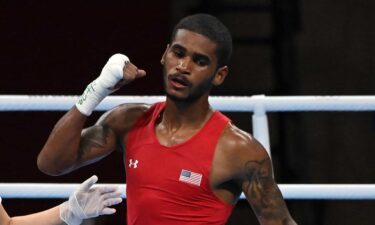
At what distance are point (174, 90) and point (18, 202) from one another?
3.11 meters

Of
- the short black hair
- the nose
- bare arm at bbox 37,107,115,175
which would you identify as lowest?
bare arm at bbox 37,107,115,175

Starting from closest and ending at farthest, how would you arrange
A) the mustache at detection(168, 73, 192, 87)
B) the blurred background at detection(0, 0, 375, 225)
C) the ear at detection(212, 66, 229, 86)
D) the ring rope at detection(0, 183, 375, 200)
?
the mustache at detection(168, 73, 192, 87) → the ear at detection(212, 66, 229, 86) → the ring rope at detection(0, 183, 375, 200) → the blurred background at detection(0, 0, 375, 225)

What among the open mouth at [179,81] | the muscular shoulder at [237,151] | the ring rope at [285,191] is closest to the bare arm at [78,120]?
the open mouth at [179,81]

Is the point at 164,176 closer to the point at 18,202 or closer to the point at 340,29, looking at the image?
the point at 18,202

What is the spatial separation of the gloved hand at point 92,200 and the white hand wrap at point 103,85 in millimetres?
227

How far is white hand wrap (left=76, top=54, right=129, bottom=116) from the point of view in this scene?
100 inches

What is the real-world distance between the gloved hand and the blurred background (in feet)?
8.36

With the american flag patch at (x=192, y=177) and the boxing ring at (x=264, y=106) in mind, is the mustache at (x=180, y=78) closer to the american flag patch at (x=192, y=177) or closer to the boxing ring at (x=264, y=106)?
the american flag patch at (x=192, y=177)

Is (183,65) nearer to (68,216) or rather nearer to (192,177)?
(192,177)

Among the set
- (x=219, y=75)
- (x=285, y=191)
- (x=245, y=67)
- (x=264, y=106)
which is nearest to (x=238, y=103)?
(x=264, y=106)

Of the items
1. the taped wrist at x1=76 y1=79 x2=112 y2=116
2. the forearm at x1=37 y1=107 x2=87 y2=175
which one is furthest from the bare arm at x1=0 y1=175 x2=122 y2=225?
the taped wrist at x1=76 y1=79 x2=112 y2=116

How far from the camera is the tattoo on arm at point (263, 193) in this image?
2.58 metres

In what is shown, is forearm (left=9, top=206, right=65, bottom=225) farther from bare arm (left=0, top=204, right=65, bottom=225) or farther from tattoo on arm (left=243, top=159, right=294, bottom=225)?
tattoo on arm (left=243, top=159, right=294, bottom=225)

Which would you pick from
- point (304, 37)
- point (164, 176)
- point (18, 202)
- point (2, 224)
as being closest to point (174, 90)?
point (164, 176)
